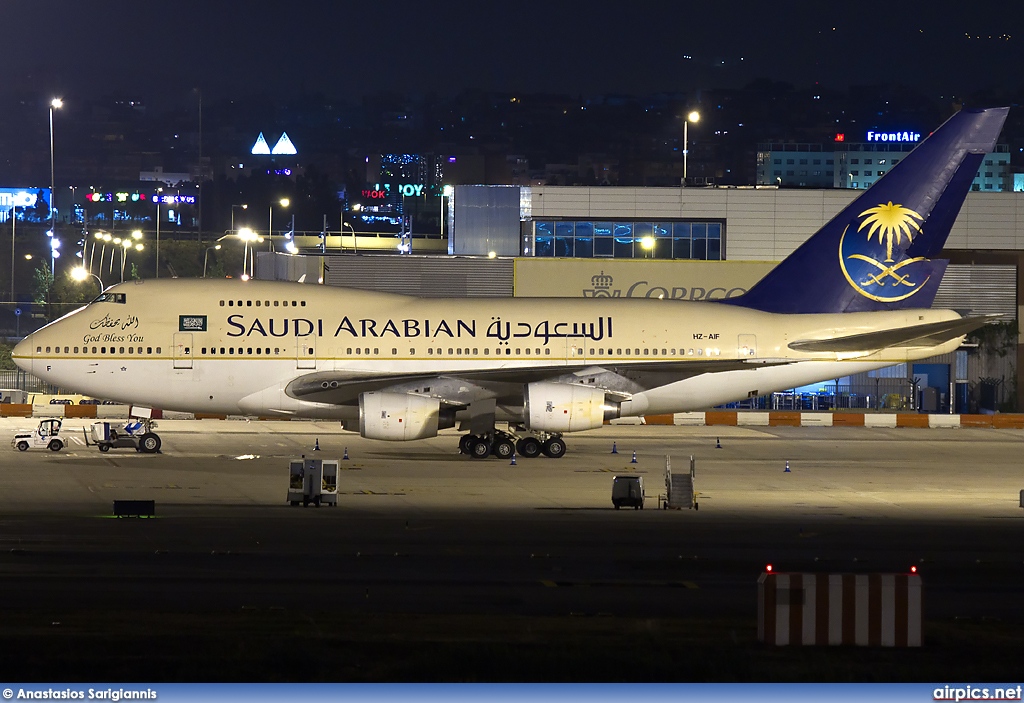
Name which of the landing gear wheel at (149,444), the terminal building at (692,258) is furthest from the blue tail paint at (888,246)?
the terminal building at (692,258)

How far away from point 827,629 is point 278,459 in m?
26.4

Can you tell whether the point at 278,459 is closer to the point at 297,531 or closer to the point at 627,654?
the point at 297,531

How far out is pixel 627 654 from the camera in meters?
16.1

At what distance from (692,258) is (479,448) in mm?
33846

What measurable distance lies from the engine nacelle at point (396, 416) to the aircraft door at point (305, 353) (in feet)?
8.03

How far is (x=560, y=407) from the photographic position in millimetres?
39969

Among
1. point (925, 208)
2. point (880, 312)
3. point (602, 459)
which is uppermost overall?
point (925, 208)

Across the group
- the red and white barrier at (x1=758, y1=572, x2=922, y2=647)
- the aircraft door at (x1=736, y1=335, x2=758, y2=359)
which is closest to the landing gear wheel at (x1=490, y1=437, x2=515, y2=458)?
the aircraft door at (x1=736, y1=335, x2=758, y2=359)

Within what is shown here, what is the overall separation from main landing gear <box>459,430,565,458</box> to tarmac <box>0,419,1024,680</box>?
1.83ft

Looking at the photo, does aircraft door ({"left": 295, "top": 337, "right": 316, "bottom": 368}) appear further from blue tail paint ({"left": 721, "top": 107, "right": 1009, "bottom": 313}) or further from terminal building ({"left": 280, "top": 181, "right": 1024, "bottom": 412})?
terminal building ({"left": 280, "top": 181, "right": 1024, "bottom": 412})

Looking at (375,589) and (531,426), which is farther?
(531,426)

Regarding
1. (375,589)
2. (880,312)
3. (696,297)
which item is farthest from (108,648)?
(696,297)

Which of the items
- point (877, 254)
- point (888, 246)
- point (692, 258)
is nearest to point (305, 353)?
point (877, 254)

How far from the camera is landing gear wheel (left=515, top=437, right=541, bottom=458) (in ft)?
138
